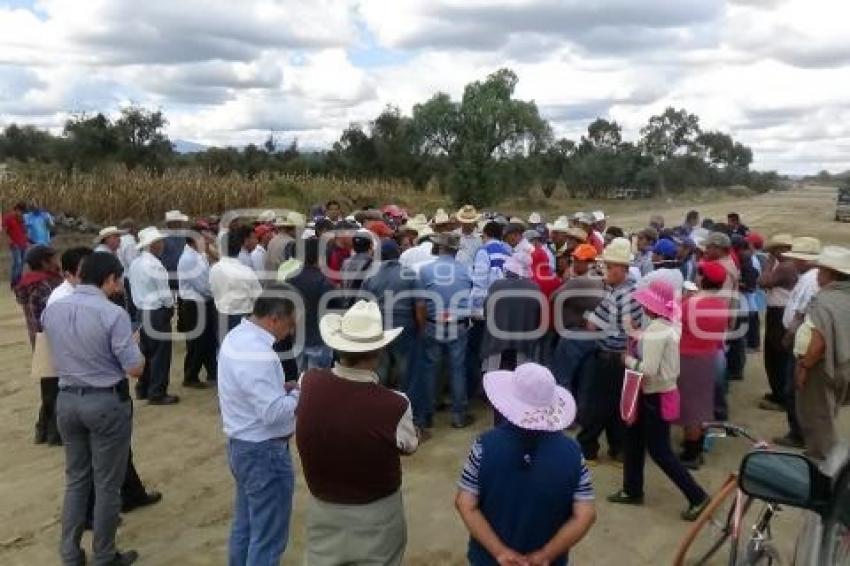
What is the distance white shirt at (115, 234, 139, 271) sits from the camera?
920cm

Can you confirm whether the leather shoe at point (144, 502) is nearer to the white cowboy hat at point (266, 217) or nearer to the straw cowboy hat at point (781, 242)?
the white cowboy hat at point (266, 217)

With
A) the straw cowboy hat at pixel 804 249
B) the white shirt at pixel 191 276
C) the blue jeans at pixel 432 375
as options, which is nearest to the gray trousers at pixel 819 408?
the straw cowboy hat at pixel 804 249

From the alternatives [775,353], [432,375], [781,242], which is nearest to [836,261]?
[775,353]

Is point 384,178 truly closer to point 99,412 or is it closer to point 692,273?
point 692,273

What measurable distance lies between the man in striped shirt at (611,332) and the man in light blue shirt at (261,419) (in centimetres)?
268

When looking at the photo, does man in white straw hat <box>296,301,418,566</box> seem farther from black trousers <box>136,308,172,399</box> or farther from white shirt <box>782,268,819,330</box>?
black trousers <box>136,308,172,399</box>

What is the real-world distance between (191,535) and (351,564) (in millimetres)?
2323

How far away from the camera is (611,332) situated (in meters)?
5.75

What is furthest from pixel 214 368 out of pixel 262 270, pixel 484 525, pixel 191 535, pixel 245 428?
pixel 484 525

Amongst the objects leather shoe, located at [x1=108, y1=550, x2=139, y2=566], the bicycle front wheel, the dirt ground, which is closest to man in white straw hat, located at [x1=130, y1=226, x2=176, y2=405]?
the dirt ground

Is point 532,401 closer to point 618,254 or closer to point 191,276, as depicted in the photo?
point 618,254

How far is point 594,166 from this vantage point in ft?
190

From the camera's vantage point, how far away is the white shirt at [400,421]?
3.28m

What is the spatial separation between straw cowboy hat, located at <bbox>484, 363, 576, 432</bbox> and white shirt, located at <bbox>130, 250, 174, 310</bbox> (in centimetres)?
553
